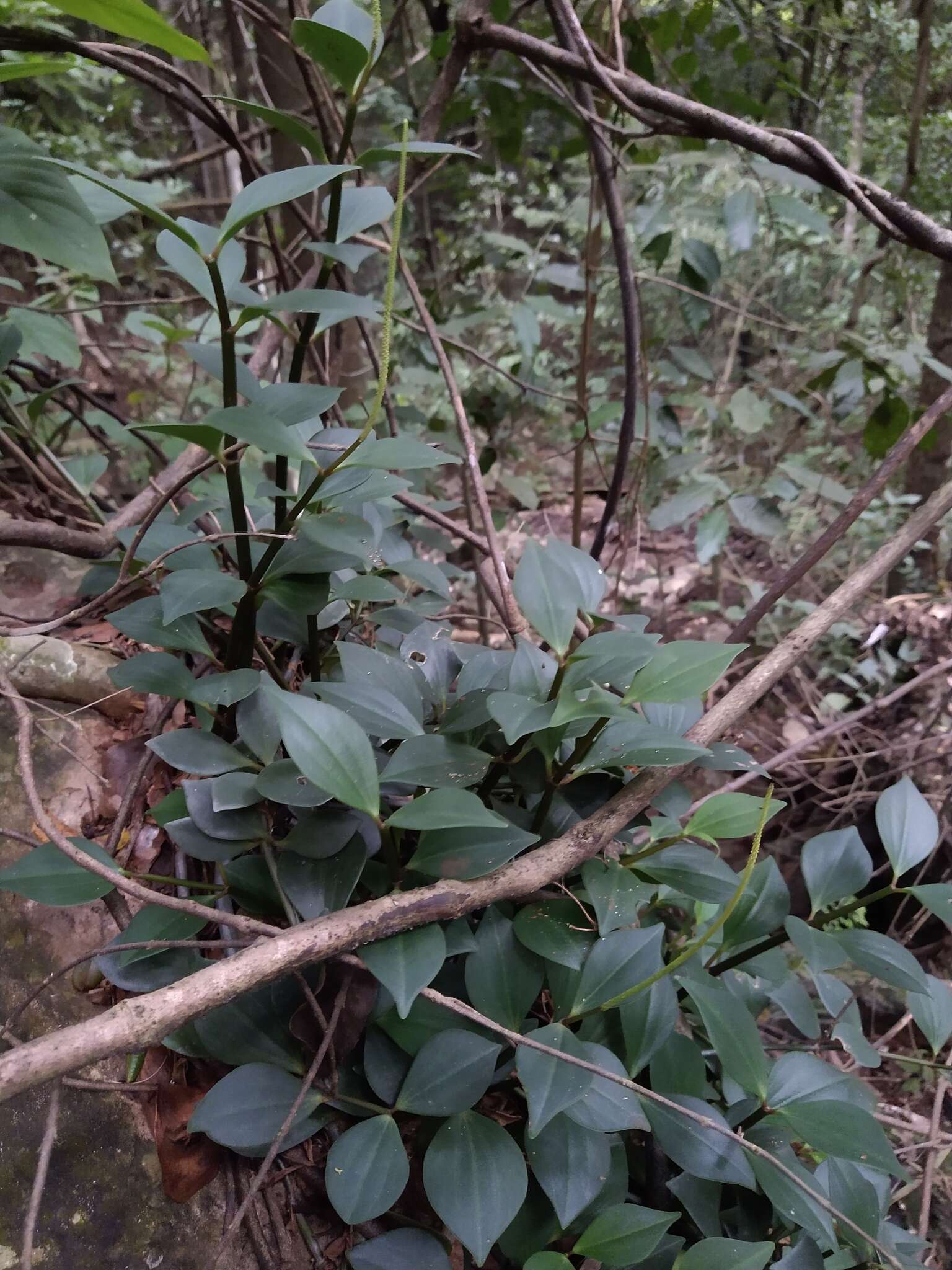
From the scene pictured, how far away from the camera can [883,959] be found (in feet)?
2.02

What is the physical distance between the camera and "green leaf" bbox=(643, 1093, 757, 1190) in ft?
1.76

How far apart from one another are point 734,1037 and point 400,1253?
0.29m

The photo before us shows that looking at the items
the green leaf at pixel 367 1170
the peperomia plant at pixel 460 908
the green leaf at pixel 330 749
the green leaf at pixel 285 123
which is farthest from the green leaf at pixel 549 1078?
the green leaf at pixel 285 123

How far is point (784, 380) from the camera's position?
262 centimetres

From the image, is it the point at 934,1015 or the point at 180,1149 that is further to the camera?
the point at 934,1015

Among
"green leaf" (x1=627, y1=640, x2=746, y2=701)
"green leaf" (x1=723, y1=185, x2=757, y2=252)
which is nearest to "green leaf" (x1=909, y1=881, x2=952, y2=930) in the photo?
"green leaf" (x1=627, y1=640, x2=746, y2=701)

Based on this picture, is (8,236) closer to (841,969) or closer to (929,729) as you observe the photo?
(929,729)

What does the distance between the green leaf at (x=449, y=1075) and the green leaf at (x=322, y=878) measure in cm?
13

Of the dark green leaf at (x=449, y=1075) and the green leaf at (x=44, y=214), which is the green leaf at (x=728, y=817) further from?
the green leaf at (x=44, y=214)

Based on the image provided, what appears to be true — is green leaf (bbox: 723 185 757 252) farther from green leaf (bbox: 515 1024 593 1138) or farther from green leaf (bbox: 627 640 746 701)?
green leaf (bbox: 515 1024 593 1138)

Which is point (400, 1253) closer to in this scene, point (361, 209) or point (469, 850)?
point (469, 850)

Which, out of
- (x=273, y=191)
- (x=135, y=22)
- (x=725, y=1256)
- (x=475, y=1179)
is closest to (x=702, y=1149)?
(x=725, y=1256)

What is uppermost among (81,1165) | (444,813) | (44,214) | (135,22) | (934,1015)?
(135,22)

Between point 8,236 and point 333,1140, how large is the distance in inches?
29.8
